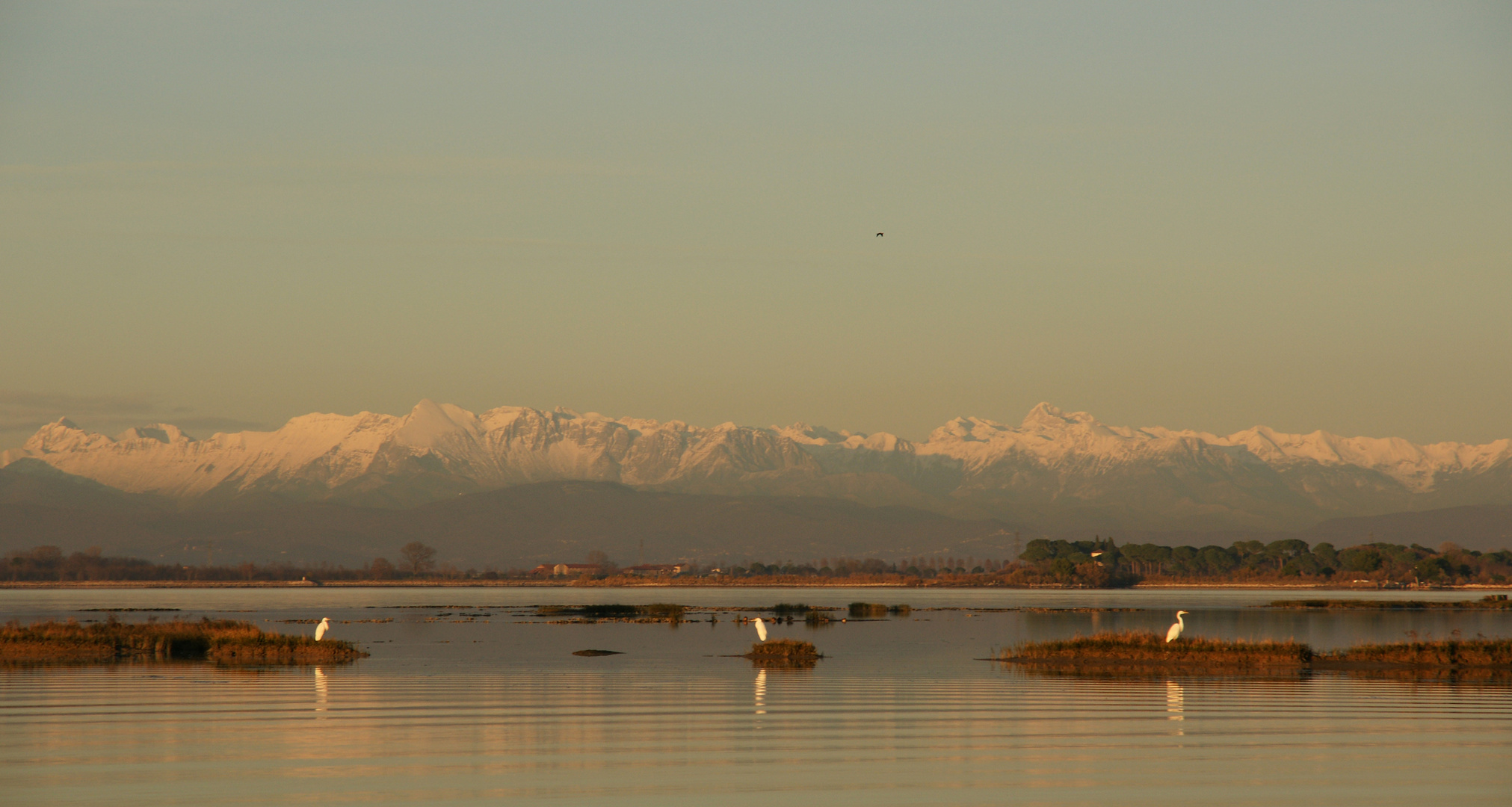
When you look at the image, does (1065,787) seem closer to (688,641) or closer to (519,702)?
(519,702)

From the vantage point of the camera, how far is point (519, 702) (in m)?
46.4

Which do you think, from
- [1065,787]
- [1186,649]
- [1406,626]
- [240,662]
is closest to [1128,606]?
[1406,626]

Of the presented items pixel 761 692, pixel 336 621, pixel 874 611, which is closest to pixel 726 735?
pixel 761 692

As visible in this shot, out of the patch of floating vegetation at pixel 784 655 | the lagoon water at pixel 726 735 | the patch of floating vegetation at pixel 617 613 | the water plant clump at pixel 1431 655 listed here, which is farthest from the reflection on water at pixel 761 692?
the patch of floating vegetation at pixel 617 613

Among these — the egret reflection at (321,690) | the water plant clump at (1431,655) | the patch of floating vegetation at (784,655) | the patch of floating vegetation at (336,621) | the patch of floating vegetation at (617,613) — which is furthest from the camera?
the patch of floating vegetation at (617,613)

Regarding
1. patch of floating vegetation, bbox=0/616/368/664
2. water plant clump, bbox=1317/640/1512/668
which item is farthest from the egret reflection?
water plant clump, bbox=1317/640/1512/668

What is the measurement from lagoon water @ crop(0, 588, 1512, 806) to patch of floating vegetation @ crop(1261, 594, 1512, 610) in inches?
3338

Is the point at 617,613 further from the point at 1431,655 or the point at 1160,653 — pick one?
the point at 1431,655

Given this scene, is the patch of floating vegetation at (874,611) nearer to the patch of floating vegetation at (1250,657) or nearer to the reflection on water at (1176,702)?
the patch of floating vegetation at (1250,657)

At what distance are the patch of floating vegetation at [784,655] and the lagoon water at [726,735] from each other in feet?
3.52

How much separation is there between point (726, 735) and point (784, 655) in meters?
26.2

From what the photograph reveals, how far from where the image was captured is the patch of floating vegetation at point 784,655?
62125 millimetres

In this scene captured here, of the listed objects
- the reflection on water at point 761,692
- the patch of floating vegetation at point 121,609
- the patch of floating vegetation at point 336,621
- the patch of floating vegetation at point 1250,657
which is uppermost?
the patch of floating vegetation at point 1250,657

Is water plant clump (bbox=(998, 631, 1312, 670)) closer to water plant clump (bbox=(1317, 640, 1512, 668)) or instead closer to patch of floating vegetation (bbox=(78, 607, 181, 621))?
water plant clump (bbox=(1317, 640, 1512, 668))
